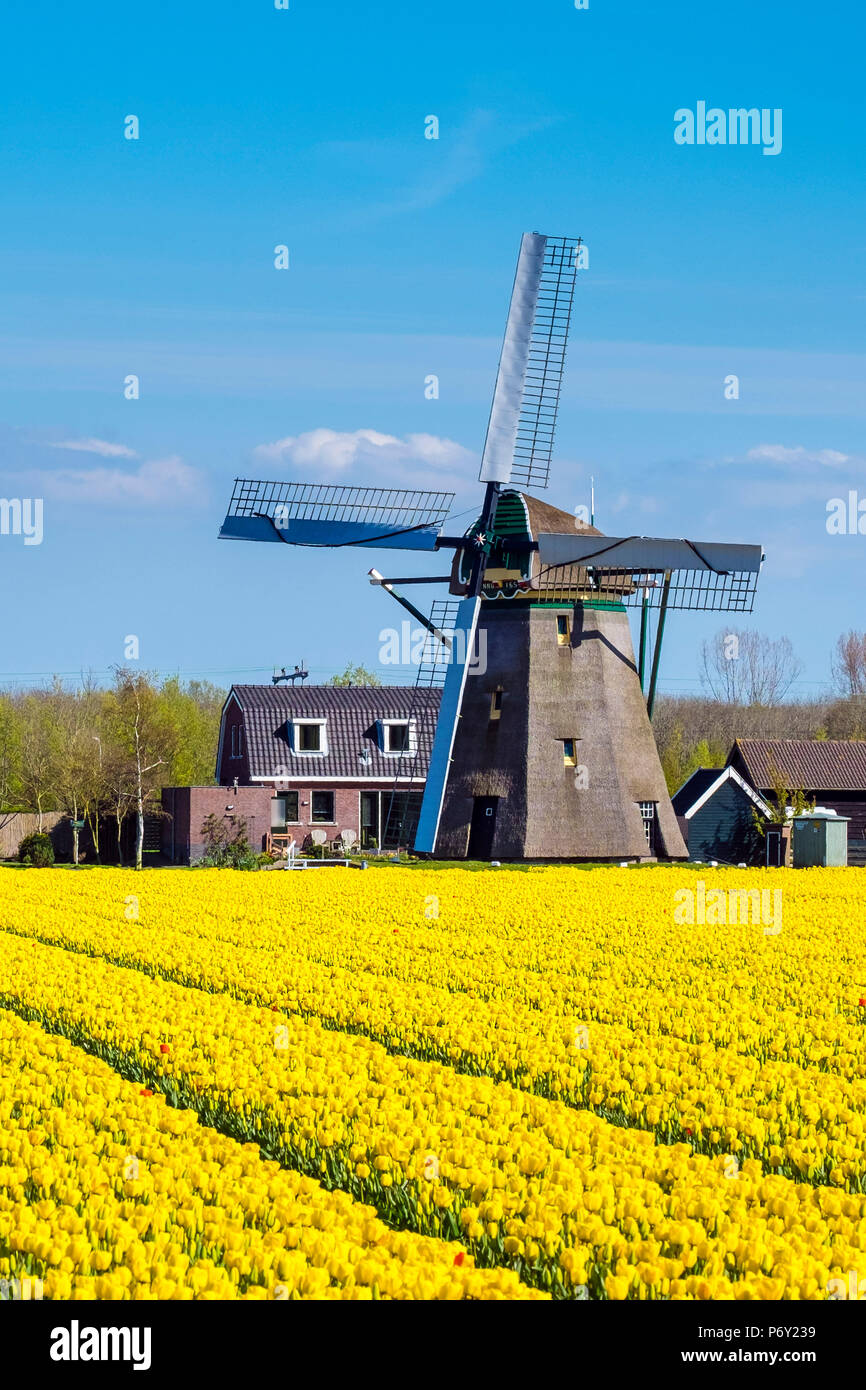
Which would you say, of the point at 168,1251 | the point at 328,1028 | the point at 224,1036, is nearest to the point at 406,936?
the point at 328,1028

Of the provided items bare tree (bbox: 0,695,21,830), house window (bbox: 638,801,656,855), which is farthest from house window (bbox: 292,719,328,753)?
house window (bbox: 638,801,656,855)

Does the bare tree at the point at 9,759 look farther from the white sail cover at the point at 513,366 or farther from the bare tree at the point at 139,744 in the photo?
the white sail cover at the point at 513,366

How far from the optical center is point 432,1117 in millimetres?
11141

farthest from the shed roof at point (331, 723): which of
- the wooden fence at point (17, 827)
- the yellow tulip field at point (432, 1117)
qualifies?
the yellow tulip field at point (432, 1117)

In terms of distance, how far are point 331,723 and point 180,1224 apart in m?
49.8

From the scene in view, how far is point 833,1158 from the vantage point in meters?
10.1

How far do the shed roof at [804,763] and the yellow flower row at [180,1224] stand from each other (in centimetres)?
5382

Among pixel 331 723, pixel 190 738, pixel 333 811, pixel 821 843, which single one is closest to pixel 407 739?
pixel 331 723

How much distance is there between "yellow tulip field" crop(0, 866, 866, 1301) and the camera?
790cm

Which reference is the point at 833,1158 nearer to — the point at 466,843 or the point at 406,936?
the point at 406,936

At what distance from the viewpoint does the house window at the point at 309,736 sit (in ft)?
189

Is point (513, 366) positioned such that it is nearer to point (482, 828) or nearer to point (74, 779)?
point (482, 828)

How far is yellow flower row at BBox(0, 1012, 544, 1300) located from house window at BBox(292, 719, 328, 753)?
46478 mm

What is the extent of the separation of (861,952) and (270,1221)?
15.2m
